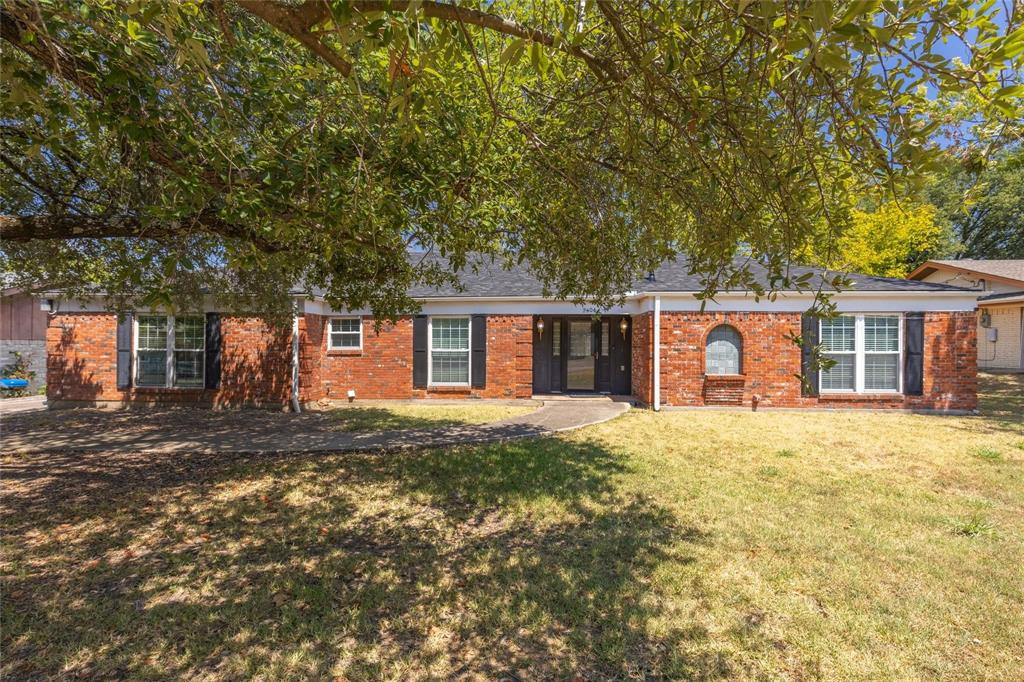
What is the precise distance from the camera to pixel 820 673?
108 inches

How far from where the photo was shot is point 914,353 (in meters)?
11.7

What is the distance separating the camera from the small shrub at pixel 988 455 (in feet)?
23.9

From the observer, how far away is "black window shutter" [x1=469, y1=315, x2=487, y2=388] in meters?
13.4

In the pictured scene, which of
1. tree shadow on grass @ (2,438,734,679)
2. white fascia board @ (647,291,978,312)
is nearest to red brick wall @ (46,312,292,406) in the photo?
tree shadow on grass @ (2,438,734,679)

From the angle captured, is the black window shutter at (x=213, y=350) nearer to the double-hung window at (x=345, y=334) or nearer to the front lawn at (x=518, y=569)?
the double-hung window at (x=345, y=334)

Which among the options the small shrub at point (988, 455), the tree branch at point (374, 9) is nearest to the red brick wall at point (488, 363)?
the small shrub at point (988, 455)

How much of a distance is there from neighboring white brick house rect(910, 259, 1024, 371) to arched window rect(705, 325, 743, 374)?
53.5 feet

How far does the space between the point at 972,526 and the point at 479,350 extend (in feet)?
34.2

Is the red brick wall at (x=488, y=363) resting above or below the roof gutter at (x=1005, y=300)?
below

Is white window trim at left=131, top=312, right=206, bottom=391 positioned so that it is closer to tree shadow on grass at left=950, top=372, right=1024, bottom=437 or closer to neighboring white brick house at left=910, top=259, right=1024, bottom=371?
tree shadow on grass at left=950, top=372, right=1024, bottom=437

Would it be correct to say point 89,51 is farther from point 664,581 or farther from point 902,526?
point 902,526

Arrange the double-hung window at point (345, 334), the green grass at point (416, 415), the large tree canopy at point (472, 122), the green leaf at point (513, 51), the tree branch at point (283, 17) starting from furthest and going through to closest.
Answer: the double-hung window at point (345, 334), the green grass at point (416, 415), the tree branch at point (283, 17), the large tree canopy at point (472, 122), the green leaf at point (513, 51)

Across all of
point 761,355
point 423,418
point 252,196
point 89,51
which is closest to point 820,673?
point 252,196

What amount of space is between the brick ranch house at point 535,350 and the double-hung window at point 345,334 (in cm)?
4
